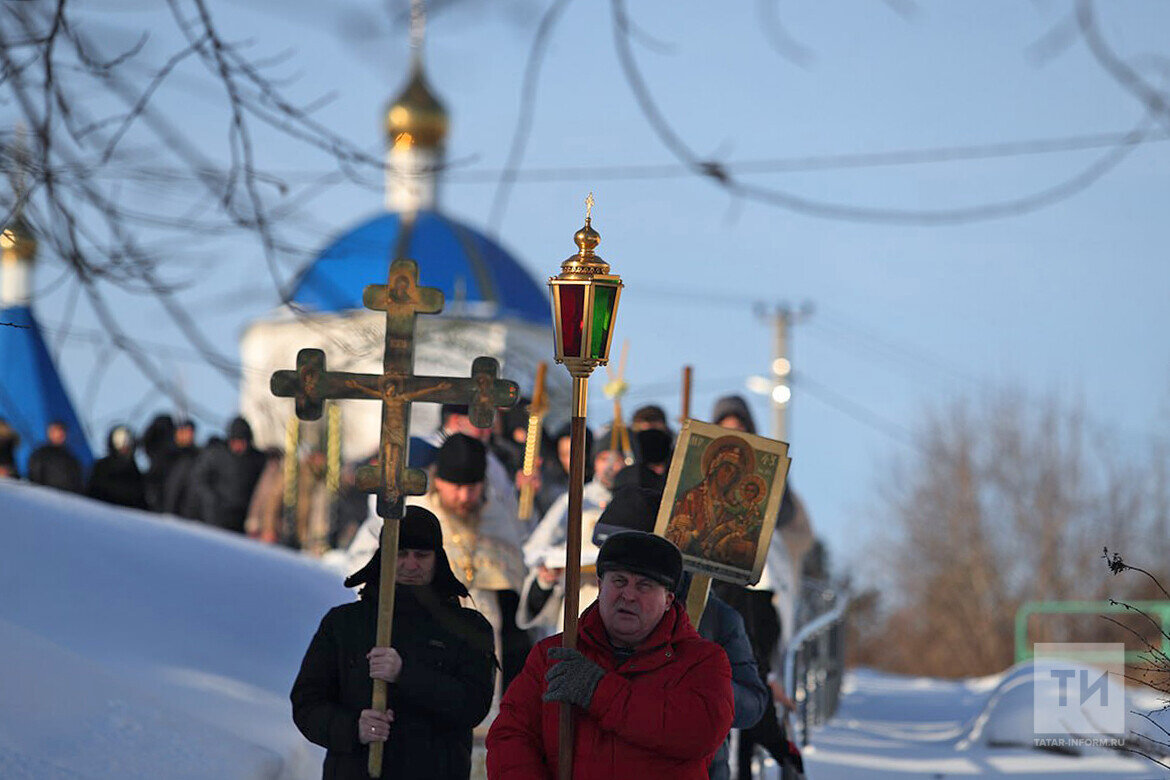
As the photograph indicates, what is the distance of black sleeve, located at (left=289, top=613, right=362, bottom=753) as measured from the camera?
20.0 feet

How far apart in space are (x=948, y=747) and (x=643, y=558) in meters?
9.10

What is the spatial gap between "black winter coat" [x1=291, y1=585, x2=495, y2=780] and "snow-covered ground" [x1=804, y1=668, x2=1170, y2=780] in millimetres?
4895

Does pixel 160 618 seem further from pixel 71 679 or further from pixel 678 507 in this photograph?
pixel 678 507

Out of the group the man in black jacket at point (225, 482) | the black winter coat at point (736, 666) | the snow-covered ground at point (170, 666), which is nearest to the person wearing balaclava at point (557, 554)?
the snow-covered ground at point (170, 666)

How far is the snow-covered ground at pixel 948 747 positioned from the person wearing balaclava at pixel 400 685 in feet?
16.0

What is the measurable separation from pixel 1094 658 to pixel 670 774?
18.3 m

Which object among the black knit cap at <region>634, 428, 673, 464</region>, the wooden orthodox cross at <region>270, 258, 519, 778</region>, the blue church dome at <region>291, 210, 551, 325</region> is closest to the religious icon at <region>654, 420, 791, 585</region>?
the wooden orthodox cross at <region>270, 258, 519, 778</region>

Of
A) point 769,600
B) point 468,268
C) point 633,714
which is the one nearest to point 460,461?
point 769,600

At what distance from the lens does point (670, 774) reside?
529 cm

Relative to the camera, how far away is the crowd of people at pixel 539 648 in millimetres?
5262

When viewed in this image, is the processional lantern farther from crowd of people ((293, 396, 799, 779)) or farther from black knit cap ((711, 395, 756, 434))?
black knit cap ((711, 395, 756, 434))

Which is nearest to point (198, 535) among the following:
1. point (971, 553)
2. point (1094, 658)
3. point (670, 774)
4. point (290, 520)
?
point (670, 774)

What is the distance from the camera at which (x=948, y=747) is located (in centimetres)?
1386

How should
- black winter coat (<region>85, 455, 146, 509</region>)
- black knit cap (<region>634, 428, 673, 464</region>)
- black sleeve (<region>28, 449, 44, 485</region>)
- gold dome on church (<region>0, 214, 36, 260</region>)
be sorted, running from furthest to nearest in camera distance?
black sleeve (<region>28, 449, 44, 485</region>), black winter coat (<region>85, 455, 146, 509</region>), black knit cap (<region>634, 428, 673, 464</region>), gold dome on church (<region>0, 214, 36, 260</region>)
